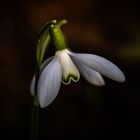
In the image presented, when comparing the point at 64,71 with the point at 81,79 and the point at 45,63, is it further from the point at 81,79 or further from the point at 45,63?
the point at 81,79

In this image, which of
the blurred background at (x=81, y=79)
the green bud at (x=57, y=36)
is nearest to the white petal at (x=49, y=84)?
the green bud at (x=57, y=36)

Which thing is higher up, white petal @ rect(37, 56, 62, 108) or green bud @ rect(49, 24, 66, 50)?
green bud @ rect(49, 24, 66, 50)

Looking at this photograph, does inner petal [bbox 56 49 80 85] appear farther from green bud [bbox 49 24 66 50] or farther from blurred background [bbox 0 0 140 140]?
blurred background [bbox 0 0 140 140]

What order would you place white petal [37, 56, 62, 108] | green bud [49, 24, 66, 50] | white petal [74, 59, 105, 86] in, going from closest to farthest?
white petal [37, 56, 62, 108] → green bud [49, 24, 66, 50] → white petal [74, 59, 105, 86]

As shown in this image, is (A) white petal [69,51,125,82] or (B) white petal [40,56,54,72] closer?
(A) white petal [69,51,125,82]

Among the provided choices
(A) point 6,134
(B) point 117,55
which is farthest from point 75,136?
(B) point 117,55

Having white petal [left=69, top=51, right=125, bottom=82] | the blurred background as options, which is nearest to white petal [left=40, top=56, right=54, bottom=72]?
white petal [left=69, top=51, right=125, bottom=82]

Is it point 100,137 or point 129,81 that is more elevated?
point 129,81

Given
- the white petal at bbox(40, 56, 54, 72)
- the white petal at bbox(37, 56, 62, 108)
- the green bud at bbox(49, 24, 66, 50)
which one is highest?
the green bud at bbox(49, 24, 66, 50)

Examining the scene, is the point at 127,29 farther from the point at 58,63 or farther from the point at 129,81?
Answer: the point at 58,63
